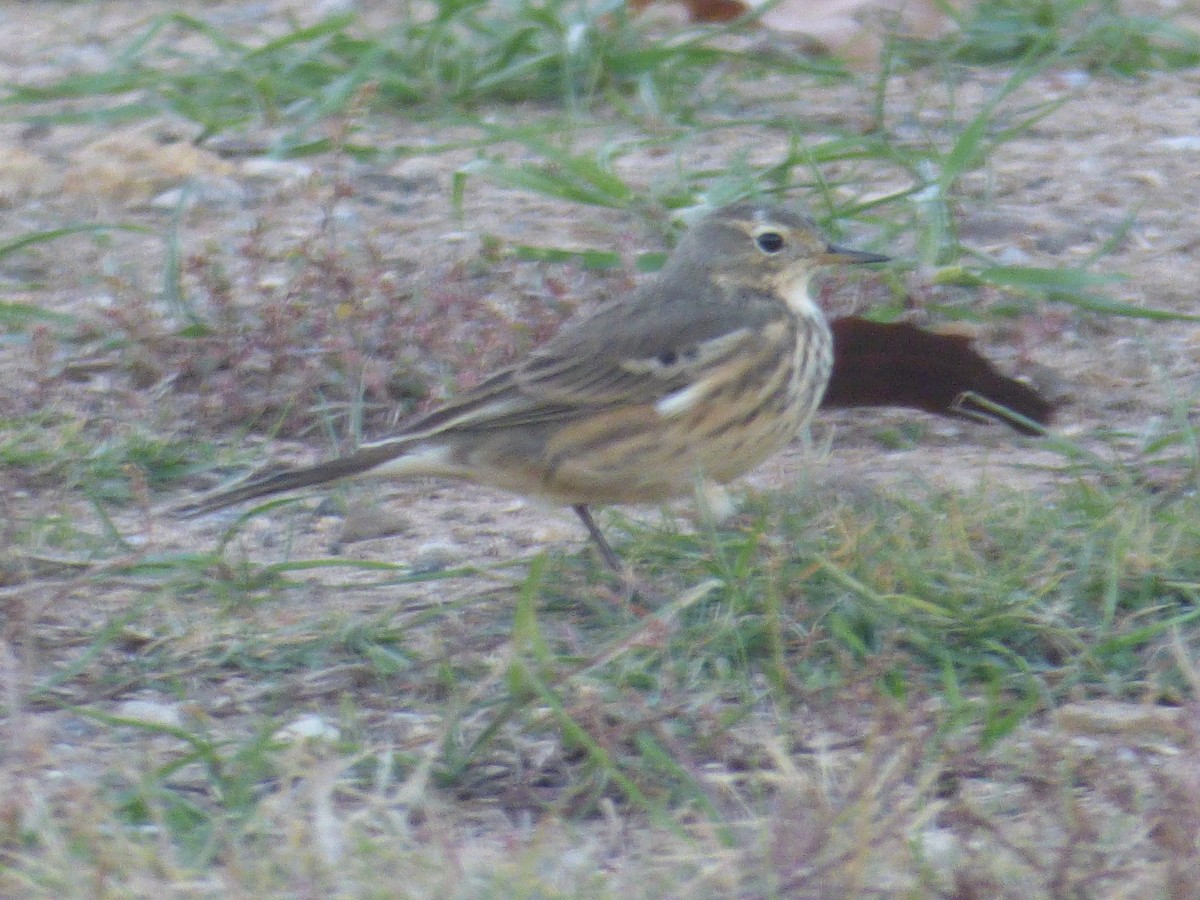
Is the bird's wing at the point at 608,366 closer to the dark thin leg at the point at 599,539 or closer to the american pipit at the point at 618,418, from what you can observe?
the american pipit at the point at 618,418

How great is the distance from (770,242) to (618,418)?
839mm

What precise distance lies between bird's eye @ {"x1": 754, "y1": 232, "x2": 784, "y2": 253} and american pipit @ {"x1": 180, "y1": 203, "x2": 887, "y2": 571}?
0.32 meters

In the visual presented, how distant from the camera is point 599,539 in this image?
15.7ft

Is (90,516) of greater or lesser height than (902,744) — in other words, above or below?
below

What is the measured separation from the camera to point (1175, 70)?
25.9ft

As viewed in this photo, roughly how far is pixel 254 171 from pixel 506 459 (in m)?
2.79

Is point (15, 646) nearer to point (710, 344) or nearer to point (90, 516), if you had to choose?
point (90, 516)

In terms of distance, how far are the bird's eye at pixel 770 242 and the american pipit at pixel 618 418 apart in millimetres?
322

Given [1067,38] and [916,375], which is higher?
[1067,38]

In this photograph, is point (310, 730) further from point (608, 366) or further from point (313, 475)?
point (608, 366)

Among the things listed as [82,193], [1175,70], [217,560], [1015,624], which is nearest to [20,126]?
[82,193]

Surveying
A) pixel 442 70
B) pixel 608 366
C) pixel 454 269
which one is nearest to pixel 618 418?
pixel 608 366

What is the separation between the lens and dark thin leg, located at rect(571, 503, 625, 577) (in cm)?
466

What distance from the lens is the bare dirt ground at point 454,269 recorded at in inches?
207
